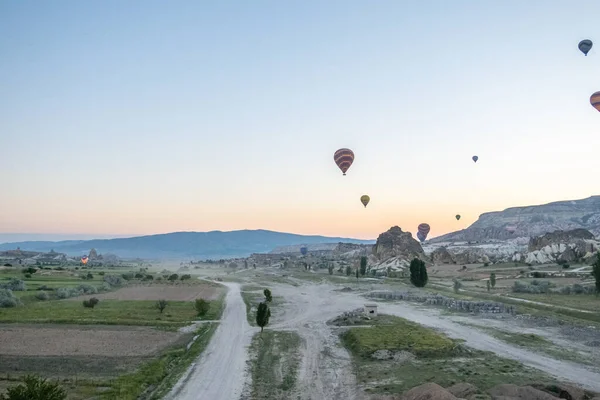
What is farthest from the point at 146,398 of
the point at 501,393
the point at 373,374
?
the point at 501,393

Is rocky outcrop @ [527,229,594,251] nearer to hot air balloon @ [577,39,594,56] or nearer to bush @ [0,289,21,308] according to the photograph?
hot air balloon @ [577,39,594,56]

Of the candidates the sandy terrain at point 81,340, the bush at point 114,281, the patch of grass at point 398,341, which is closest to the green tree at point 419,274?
the patch of grass at point 398,341

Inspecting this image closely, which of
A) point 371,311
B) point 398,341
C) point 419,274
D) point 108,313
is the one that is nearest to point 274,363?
point 398,341

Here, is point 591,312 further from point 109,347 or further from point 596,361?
point 109,347

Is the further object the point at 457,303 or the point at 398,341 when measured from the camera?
the point at 457,303

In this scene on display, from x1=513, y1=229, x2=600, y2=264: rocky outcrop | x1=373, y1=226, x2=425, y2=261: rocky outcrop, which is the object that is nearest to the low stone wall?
x1=513, y1=229, x2=600, y2=264: rocky outcrop

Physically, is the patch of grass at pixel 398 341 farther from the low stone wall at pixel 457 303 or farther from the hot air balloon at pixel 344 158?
the hot air balloon at pixel 344 158

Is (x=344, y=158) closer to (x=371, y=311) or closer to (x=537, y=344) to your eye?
(x=371, y=311)
